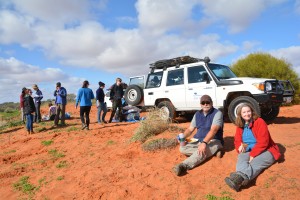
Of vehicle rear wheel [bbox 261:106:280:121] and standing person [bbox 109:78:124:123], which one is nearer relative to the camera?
vehicle rear wheel [bbox 261:106:280:121]

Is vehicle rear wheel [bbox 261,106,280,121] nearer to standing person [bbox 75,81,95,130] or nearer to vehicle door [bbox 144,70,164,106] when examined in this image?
vehicle door [bbox 144,70,164,106]

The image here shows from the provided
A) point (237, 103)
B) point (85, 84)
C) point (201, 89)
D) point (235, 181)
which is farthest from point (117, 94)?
point (235, 181)

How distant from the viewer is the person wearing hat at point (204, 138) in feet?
15.7

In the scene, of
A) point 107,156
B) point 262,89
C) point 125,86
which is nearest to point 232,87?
point 262,89

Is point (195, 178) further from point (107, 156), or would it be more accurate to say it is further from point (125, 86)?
point (125, 86)

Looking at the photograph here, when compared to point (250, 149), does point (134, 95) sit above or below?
above

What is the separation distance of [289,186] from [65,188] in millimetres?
3648

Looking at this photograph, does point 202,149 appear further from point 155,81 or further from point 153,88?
point 155,81

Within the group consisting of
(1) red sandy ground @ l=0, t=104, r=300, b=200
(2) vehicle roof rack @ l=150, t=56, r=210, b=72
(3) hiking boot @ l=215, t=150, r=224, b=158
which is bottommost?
(1) red sandy ground @ l=0, t=104, r=300, b=200

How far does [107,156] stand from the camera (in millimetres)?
6367

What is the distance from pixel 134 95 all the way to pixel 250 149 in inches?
267

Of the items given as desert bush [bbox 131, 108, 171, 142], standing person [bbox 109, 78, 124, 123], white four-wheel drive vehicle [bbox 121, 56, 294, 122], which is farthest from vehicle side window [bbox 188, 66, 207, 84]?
standing person [bbox 109, 78, 124, 123]

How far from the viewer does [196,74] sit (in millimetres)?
9156

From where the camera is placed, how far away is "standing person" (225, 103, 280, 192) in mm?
4090
